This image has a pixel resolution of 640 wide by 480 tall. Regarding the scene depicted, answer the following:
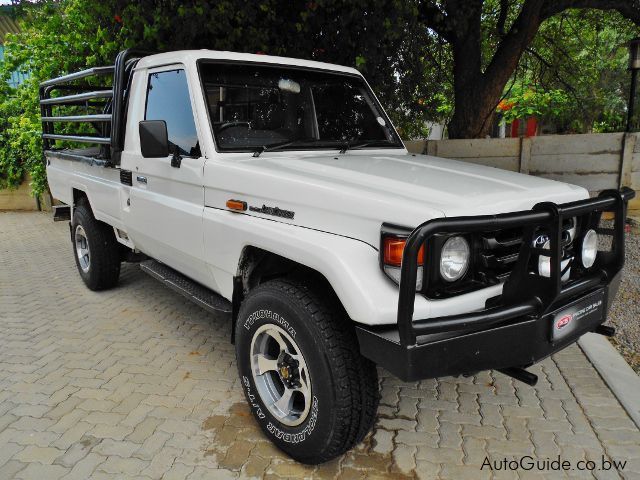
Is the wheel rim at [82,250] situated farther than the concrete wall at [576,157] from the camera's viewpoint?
No

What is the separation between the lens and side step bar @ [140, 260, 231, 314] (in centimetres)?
303

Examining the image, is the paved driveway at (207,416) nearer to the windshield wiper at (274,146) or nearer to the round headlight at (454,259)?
the round headlight at (454,259)

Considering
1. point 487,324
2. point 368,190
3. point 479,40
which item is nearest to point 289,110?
point 368,190

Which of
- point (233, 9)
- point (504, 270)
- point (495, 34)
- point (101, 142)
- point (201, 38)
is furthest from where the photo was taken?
point (495, 34)

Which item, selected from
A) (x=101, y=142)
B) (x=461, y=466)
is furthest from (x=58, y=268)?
(x=461, y=466)

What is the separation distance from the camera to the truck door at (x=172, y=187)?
3.03 metres

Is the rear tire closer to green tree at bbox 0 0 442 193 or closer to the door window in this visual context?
the door window

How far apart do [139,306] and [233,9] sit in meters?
3.52

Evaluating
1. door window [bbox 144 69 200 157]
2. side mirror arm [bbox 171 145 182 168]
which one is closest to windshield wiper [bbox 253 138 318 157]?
door window [bbox 144 69 200 157]

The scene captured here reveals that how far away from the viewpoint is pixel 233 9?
5.75 m

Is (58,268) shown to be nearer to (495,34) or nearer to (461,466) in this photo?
(461,466)

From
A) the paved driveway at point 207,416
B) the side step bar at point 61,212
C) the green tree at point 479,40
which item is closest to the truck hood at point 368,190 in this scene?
the paved driveway at point 207,416

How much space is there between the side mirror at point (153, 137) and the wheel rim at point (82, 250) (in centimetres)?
258

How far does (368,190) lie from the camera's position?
88.2 inches
